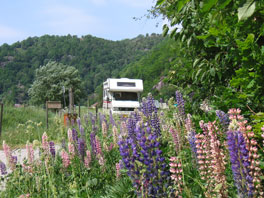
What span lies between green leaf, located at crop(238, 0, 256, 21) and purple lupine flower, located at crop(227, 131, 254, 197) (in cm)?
80

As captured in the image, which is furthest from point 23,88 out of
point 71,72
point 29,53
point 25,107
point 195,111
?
point 195,111

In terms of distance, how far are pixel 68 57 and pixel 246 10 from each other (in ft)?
538

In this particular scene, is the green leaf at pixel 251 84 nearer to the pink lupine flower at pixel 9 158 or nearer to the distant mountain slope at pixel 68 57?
the pink lupine flower at pixel 9 158

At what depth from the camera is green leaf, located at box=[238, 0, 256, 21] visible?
136cm

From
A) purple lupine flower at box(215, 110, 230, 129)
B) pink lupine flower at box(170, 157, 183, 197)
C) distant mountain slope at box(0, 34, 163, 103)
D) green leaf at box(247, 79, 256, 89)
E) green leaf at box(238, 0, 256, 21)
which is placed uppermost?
distant mountain slope at box(0, 34, 163, 103)

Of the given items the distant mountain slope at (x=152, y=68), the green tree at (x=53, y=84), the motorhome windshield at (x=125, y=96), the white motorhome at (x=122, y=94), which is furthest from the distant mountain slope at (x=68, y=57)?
the white motorhome at (x=122, y=94)

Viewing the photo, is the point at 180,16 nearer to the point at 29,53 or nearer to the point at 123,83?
the point at 123,83

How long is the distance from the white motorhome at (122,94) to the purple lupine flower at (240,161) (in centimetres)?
2258

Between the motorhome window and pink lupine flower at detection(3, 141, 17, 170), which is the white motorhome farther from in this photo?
pink lupine flower at detection(3, 141, 17, 170)

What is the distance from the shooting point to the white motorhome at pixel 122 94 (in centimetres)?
2489

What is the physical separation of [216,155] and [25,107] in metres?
24.6

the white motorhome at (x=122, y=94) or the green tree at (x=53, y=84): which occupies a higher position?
the green tree at (x=53, y=84)

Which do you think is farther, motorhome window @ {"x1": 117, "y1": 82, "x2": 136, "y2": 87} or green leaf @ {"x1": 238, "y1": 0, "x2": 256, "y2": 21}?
motorhome window @ {"x1": 117, "y1": 82, "x2": 136, "y2": 87}

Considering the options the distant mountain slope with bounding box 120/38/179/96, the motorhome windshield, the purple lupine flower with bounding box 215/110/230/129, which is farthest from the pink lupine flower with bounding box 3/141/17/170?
the distant mountain slope with bounding box 120/38/179/96
